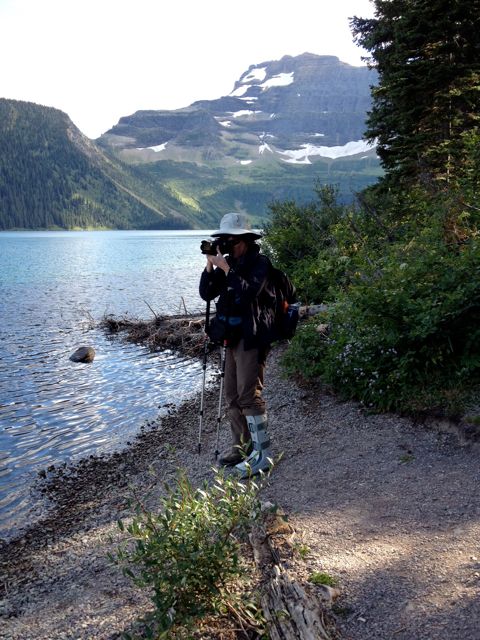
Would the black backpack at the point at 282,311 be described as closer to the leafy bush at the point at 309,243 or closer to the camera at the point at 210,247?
the camera at the point at 210,247

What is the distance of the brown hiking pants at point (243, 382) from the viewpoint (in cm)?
672

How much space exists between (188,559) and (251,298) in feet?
11.0

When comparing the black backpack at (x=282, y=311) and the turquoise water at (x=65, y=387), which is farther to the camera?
the turquoise water at (x=65, y=387)

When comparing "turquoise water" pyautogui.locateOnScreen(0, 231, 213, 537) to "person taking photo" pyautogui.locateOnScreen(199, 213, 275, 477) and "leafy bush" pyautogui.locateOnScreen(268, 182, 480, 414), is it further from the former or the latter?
"leafy bush" pyautogui.locateOnScreen(268, 182, 480, 414)

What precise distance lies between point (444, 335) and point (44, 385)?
1199 centimetres

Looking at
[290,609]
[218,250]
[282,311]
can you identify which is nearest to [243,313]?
[282,311]

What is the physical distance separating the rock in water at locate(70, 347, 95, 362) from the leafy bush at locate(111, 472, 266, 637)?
1512 cm

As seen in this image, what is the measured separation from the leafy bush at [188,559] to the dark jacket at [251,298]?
271 cm

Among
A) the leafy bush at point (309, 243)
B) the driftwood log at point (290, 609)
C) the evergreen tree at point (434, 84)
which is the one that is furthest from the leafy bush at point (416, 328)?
the evergreen tree at point (434, 84)

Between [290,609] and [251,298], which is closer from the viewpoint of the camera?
[290,609]

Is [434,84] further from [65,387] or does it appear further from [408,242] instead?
[65,387]

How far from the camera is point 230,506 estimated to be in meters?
4.00

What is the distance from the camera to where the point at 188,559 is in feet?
11.9

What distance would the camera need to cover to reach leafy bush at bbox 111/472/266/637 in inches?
140
